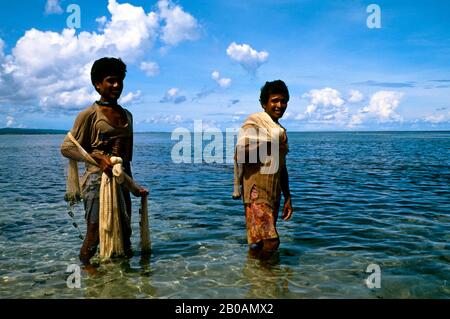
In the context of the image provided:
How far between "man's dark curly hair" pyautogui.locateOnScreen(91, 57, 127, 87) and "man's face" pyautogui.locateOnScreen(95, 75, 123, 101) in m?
0.05

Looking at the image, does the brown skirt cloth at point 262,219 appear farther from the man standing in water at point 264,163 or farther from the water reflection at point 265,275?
the water reflection at point 265,275

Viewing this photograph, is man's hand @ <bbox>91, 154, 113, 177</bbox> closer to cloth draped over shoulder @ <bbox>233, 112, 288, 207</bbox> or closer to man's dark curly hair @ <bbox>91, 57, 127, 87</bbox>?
man's dark curly hair @ <bbox>91, 57, 127, 87</bbox>

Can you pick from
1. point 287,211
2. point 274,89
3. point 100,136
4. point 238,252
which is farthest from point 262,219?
point 100,136

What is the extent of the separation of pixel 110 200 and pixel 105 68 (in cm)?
186

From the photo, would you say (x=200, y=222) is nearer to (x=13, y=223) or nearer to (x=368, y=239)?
(x=368, y=239)

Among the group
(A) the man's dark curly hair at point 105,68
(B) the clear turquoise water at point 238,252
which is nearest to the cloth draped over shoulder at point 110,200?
(B) the clear turquoise water at point 238,252

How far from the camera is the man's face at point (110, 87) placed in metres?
5.46

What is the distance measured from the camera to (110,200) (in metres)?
5.72

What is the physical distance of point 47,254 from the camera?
23.8 ft

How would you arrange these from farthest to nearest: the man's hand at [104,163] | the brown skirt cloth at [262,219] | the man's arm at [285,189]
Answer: the man's arm at [285,189] → the brown skirt cloth at [262,219] → the man's hand at [104,163]

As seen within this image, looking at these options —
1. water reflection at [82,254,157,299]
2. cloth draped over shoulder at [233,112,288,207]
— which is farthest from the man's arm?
water reflection at [82,254,157,299]

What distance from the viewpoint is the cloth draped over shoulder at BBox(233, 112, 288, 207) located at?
225 inches

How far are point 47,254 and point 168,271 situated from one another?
2.55 metres

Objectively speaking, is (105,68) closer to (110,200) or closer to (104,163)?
(104,163)
